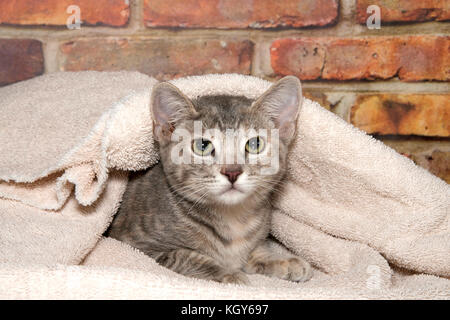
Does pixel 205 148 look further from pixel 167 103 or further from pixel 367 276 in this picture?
pixel 367 276

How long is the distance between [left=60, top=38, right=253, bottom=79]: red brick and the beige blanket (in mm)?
342

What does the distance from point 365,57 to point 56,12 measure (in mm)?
1046

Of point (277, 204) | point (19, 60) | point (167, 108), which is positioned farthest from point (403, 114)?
point (19, 60)

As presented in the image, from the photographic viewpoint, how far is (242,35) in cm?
160

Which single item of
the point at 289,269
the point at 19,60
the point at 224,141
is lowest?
the point at 289,269

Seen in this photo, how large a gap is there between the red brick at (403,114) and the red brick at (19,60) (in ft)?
3.59

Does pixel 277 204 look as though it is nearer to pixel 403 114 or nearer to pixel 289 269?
pixel 289 269

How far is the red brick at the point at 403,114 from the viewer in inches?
62.6

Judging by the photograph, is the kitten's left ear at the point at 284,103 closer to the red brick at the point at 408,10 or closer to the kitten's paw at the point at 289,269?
the kitten's paw at the point at 289,269

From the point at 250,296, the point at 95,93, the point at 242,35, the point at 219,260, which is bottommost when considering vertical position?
the point at 219,260

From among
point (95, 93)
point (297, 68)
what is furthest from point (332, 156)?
point (95, 93)

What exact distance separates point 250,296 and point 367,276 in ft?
1.05

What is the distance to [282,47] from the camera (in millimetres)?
1595

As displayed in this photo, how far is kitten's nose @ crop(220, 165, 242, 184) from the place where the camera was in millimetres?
1067
